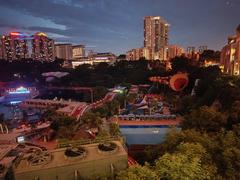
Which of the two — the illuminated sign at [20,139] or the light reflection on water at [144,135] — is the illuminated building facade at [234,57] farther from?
the illuminated sign at [20,139]

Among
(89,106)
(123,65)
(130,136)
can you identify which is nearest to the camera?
(130,136)

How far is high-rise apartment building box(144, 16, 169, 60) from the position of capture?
258ft

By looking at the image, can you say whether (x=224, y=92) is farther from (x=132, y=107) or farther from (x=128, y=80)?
(x=128, y=80)

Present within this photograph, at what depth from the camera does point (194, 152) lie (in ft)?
21.5

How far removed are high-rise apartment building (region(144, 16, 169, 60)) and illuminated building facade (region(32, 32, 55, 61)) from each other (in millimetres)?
37309

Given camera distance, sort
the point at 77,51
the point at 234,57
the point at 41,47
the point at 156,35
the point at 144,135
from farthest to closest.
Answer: the point at 77,51, the point at 156,35, the point at 41,47, the point at 234,57, the point at 144,135

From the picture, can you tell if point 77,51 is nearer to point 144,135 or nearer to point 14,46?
point 14,46

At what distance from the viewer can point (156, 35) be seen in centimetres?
8106

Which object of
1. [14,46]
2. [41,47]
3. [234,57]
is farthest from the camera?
[41,47]

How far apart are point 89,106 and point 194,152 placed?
17865 millimetres

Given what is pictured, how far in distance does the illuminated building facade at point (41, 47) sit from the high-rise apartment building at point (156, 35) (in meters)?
37.3

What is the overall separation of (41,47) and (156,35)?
43743mm

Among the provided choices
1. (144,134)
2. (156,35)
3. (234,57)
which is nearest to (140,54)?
(156,35)

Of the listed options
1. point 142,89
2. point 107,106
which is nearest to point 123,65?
point 142,89
